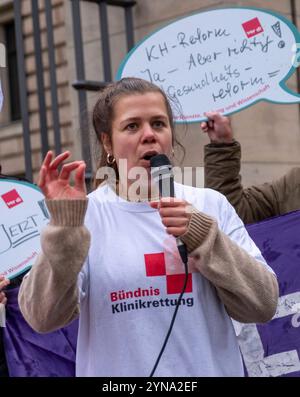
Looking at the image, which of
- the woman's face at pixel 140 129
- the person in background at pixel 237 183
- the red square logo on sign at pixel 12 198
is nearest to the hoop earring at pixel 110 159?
the woman's face at pixel 140 129

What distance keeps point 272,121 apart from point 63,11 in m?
3.63

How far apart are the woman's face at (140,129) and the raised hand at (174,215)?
0.19m

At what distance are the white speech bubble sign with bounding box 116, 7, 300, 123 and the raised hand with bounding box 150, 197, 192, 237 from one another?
64.7 inches

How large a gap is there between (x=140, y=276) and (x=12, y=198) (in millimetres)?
1827

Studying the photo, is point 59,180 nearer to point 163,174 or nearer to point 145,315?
point 163,174

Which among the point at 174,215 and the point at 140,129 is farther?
the point at 140,129

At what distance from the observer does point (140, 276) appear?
6.78 feet

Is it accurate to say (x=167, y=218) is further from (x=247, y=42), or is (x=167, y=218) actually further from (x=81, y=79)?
(x=81, y=79)

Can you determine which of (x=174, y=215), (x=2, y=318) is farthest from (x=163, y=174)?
(x=2, y=318)

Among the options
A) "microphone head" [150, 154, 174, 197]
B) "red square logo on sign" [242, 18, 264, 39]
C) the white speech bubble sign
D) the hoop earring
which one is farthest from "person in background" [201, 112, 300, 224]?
"microphone head" [150, 154, 174, 197]

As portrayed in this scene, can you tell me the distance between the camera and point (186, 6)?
789cm

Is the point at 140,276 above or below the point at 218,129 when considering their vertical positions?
below

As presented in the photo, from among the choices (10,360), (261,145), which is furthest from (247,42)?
(261,145)

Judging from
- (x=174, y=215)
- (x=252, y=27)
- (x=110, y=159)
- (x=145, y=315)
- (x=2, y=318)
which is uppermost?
(x=252, y=27)
